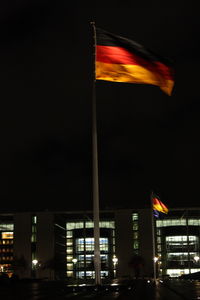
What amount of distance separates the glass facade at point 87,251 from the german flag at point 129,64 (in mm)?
140063

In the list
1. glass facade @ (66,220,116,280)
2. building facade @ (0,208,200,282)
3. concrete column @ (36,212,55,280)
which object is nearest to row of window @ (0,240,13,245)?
building facade @ (0,208,200,282)

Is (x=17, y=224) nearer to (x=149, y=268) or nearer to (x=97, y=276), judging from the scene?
(x=149, y=268)

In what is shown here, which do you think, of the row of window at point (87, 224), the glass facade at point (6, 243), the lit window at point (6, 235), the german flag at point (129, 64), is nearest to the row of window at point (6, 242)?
the glass facade at point (6, 243)

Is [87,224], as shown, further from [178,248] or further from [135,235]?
[178,248]

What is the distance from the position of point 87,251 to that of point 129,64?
147m

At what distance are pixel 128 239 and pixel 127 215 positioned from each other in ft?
23.8

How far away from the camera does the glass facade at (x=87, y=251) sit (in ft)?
526

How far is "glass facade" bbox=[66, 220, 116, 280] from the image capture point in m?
160

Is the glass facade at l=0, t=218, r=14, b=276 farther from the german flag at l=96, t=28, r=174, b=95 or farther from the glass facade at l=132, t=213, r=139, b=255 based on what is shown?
the german flag at l=96, t=28, r=174, b=95

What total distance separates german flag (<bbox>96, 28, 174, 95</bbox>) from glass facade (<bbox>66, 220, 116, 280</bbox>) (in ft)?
460

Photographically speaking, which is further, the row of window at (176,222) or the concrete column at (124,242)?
the row of window at (176,222)

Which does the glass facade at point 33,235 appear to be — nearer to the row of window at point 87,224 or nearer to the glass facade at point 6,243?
the row of window at point 87,224

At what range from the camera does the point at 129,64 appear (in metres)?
22.0

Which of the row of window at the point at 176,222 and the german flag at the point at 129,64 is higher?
the german flag at the point at 129,64
